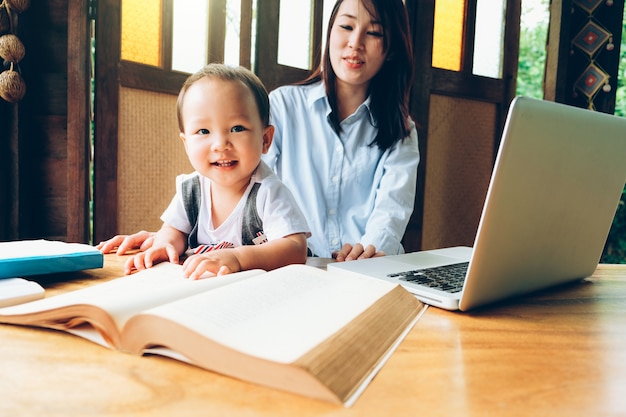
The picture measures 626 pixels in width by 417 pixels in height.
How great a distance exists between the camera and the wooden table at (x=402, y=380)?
355 millimetres

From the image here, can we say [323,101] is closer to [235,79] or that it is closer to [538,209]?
[235,79]

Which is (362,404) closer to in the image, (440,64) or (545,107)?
(545,107)

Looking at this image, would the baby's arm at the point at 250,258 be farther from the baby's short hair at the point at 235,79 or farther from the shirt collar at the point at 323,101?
the shirt collar at the point at 323,101

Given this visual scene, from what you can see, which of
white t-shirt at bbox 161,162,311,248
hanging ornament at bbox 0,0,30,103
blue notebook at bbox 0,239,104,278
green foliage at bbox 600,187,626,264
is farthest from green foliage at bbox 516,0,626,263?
blue notebook at bbox 0,239,104,278

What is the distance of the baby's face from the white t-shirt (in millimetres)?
65

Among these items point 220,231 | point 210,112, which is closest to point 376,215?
point 220,231

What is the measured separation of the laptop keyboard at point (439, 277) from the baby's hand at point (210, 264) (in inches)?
9.4

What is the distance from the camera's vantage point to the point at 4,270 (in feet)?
2.23

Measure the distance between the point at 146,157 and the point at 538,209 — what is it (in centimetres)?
171

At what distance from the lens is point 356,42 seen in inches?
59.5

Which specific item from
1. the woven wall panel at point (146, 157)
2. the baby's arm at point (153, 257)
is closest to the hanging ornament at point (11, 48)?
the woven wall panel at point (146, 157)

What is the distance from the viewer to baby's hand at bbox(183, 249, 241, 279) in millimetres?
696

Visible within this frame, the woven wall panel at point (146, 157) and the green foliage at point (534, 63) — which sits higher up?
the green foliage at point (534, 63)

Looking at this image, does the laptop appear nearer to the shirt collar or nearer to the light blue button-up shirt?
the light blue button-up shirt
